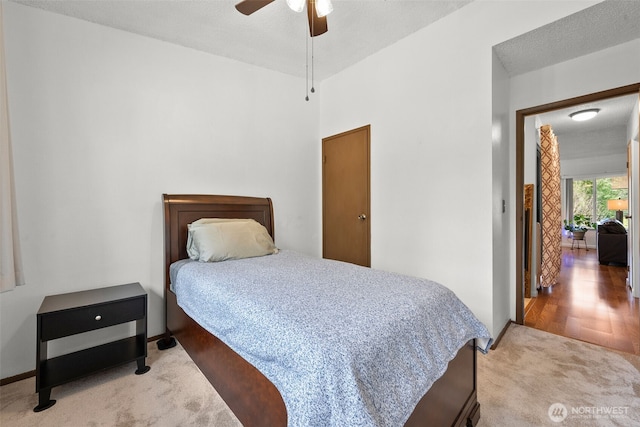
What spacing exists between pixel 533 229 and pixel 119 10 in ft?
16.0

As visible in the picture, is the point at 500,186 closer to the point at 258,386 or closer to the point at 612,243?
the point at 258,386

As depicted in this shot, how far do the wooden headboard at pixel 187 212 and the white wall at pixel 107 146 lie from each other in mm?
129

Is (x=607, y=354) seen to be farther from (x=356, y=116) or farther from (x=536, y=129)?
(x=356, y=116)

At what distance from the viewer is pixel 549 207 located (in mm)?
4059

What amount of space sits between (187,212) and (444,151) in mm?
2395

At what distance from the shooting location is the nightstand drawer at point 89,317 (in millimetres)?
1784

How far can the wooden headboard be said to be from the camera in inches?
101

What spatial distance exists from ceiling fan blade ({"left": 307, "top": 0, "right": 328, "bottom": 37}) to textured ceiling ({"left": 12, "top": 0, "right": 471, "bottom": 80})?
40 cm

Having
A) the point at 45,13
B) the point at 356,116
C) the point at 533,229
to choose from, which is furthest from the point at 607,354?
the point at 45,13

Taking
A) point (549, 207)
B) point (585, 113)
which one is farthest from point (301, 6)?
point (585, 113)

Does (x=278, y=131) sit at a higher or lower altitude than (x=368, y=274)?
higher

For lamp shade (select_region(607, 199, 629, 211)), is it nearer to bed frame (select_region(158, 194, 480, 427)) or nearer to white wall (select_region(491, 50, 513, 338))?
white wall (select_region(491, 50, 513, 338))

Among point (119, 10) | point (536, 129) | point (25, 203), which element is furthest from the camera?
point (536, 129)

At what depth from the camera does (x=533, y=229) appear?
3682mm
